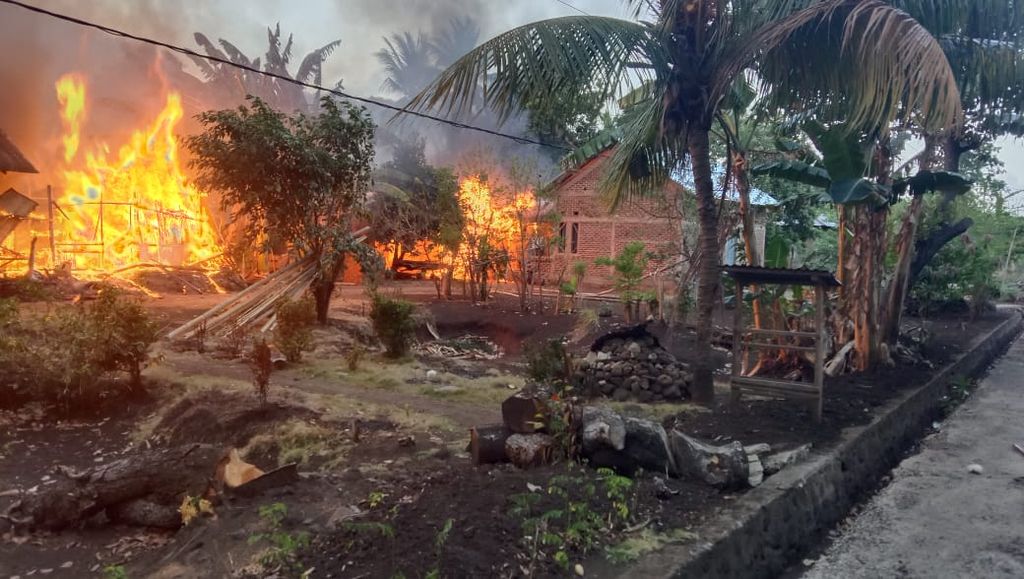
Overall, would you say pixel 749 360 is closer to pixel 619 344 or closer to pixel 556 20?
pixel 619 344

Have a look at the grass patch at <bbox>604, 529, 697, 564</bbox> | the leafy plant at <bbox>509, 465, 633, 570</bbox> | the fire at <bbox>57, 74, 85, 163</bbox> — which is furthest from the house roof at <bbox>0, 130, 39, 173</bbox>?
the grass patch at <bbox>604, 529, 697, 564</bbox>

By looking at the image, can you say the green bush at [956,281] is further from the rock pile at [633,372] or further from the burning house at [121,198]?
the burning house at [121,198]

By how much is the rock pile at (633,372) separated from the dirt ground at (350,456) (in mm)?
510

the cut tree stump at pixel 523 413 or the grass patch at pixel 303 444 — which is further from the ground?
the cut tree stump at pixel 523 413

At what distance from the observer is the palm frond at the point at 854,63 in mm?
5570

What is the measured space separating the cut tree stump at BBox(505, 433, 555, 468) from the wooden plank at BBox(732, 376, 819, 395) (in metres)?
3.04

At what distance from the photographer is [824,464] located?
5.20 meters

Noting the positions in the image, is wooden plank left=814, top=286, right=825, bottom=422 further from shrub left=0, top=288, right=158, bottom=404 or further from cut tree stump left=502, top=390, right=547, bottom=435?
shrub left=0, top=288, right=158, bottom=404

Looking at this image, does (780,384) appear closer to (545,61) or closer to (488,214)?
(545,61)

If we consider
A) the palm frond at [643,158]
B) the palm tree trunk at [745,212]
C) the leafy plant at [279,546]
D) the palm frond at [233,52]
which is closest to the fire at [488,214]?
the palm tree trunk at [745,212]

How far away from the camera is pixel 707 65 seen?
6789mm

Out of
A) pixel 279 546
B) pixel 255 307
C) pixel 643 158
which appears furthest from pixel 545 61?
pixel 255 307

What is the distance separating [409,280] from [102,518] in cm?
2403

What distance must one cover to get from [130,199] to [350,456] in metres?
23.1
